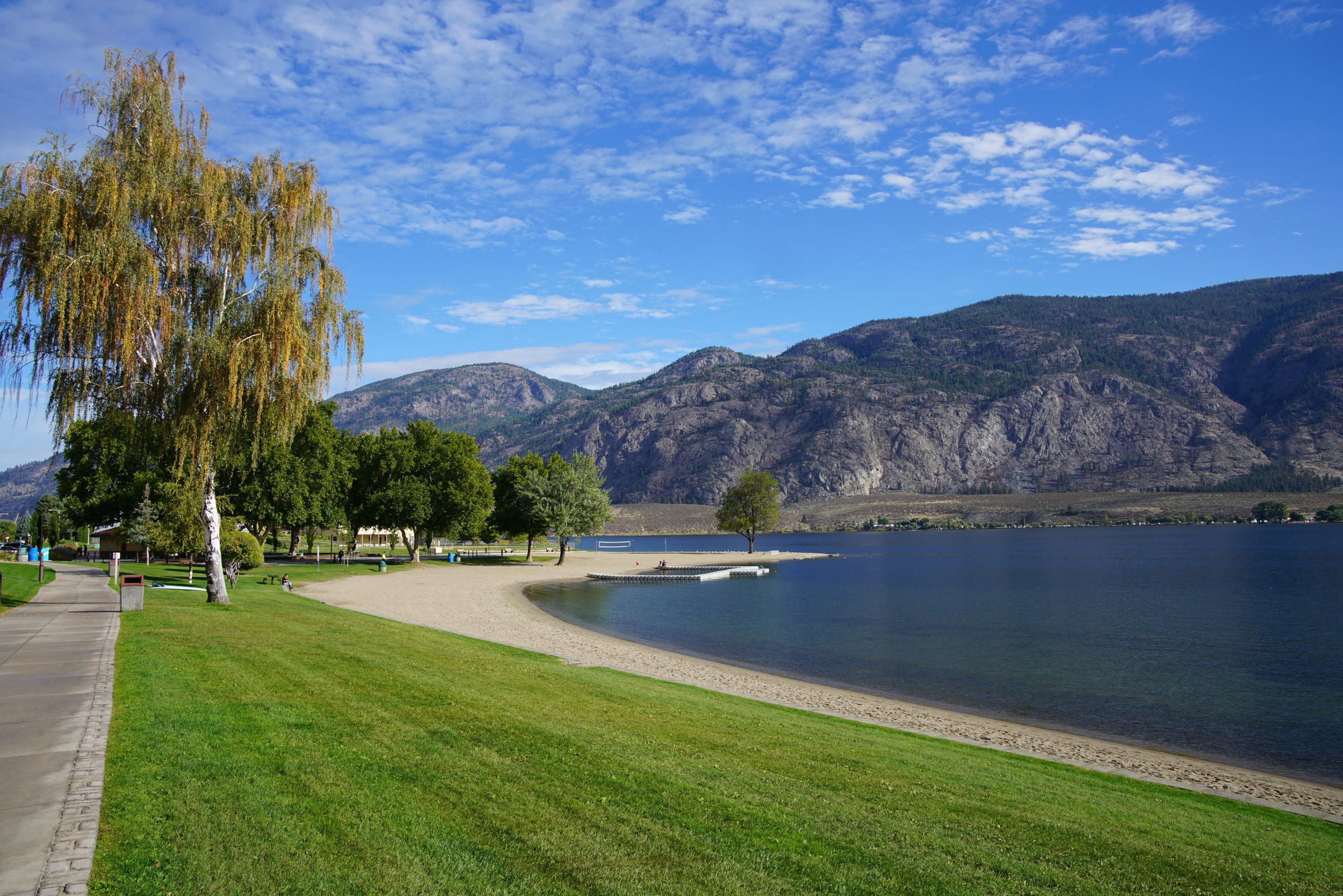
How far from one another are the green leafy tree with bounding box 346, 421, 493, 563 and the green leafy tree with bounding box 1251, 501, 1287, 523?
176994mm

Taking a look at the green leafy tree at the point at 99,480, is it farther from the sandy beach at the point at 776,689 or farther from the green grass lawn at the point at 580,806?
the green grass lawn at the point at 580,806

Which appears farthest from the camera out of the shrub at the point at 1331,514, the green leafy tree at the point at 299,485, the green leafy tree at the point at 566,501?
the shrub at the point at 1331,514

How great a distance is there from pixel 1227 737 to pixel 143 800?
64.9 ft

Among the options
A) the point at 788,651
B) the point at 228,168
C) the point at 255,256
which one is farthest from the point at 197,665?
the point at 788,651

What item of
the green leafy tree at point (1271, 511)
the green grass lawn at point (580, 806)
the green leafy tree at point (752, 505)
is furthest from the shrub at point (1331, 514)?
the green grass lawn at point (580, 806)

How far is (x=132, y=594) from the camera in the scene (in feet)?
62.0

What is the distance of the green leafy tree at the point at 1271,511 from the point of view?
550ft

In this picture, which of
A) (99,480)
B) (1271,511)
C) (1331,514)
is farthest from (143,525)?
(1331,514)

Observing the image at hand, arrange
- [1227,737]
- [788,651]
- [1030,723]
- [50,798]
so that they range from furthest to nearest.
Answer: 1. [788,651]
2. [1030,723]
3. [1227,737]
4. [50,798]

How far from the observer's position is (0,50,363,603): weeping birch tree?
1788 cm

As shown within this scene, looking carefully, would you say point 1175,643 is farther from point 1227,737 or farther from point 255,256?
point 255,256

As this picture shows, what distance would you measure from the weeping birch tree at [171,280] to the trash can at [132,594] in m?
3.15

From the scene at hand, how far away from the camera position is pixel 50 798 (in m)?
6.20

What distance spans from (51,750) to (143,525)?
160 ft
